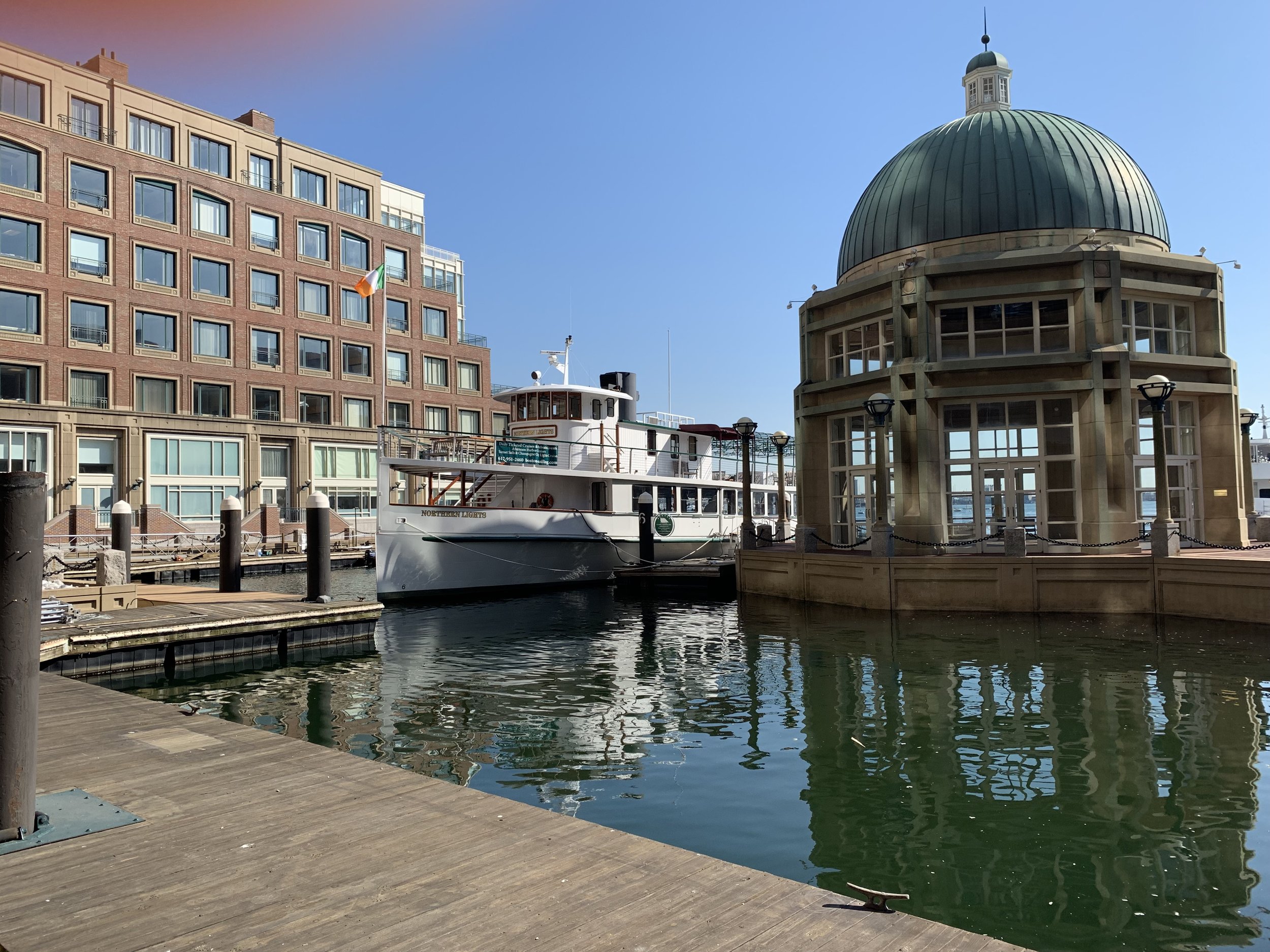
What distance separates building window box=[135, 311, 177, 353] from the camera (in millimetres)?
46500

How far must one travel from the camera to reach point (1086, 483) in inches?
886

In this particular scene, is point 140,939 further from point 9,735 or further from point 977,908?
point 977,908

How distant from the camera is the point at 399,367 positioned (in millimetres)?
58406

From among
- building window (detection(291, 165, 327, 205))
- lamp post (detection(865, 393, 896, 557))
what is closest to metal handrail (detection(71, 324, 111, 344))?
building window (detection(291, 165, 327, 205))

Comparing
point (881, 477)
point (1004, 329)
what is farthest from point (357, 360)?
point (1004, 329)

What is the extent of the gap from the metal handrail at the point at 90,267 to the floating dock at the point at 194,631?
30.7 meters

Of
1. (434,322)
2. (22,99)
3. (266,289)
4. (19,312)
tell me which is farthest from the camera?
(434,322)

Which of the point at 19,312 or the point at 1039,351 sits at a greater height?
the point at 19,312

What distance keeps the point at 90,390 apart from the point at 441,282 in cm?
2516

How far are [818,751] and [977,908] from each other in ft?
13.1

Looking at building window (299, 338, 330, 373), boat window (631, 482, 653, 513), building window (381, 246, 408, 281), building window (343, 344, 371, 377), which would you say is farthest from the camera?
building window (381, 246, 408, 281)

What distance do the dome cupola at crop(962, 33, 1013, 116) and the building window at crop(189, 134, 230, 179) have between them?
4063 centimetres

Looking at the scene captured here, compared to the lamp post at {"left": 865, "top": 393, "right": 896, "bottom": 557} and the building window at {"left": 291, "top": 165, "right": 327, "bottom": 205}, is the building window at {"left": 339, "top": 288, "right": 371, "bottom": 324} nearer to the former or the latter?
the building window at {"left": 291, "top": 165, "right": 327, "bottom": 205}

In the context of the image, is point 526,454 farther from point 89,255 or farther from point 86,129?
point 86,129
